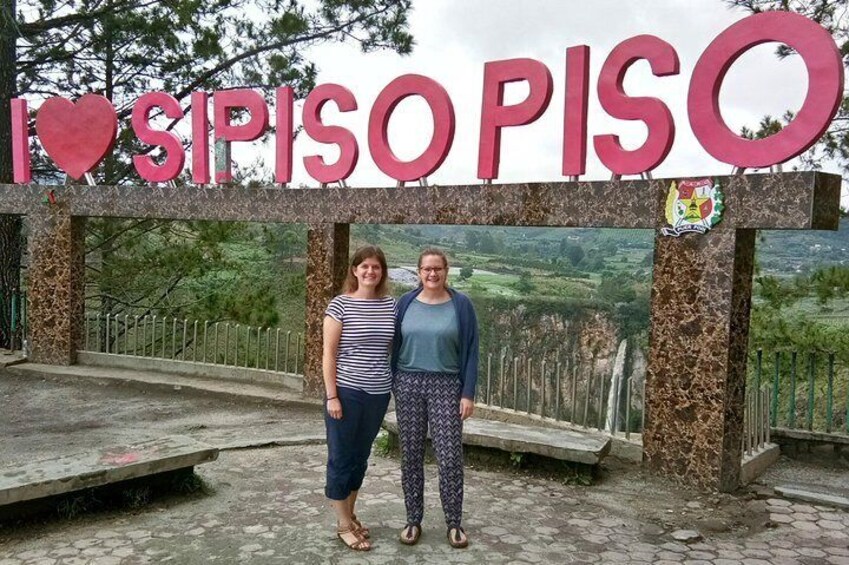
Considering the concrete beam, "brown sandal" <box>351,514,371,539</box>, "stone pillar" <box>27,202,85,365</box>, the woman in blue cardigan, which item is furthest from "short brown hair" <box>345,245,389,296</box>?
"stone pillar" <box>27,202,85,365</box>

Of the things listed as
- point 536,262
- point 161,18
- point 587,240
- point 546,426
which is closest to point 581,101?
point 546,426

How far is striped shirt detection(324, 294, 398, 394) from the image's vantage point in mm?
3865

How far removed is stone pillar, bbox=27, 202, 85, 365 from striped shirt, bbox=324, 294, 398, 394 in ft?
24.1

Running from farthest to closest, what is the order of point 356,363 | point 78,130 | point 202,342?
point 202,342, point 78,130, point 356,363

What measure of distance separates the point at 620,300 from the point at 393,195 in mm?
16249

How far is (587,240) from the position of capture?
22203mm

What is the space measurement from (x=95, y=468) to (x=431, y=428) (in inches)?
84.4

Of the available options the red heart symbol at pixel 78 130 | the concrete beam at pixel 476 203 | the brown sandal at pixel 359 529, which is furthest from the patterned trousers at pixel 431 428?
the red heart symbol at pixel 78 130

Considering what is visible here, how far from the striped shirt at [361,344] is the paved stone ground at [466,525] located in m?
0.95

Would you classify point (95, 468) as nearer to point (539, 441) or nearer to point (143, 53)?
point (539, 441)

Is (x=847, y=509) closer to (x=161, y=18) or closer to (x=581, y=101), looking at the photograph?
(x=581, y=101)

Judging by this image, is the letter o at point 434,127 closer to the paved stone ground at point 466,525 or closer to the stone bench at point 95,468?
the paved stone ground at point 466,525

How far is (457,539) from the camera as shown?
13.5ft

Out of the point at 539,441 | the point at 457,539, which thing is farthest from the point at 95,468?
the point at 539,441
